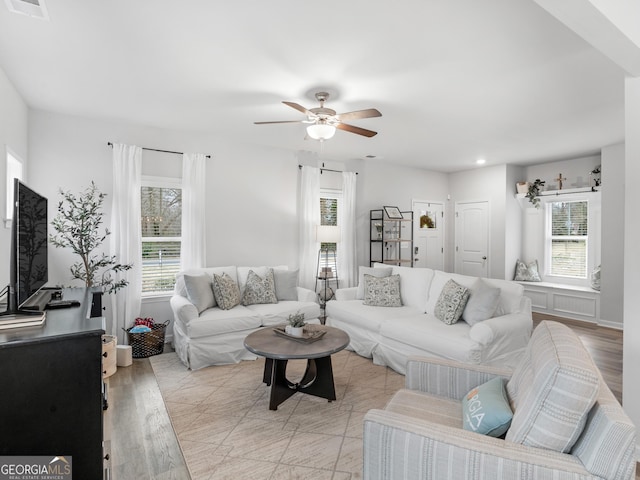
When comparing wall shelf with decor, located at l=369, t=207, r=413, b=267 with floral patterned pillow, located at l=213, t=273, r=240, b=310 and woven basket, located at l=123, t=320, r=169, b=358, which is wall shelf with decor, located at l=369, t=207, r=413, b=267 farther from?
woven basket, located at l=123, t=320, r=169, b=358

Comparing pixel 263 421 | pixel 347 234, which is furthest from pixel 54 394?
pixel 347 234

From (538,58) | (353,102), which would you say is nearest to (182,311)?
(353,102)

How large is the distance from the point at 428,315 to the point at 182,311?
2608mm

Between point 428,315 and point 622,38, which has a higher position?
point 622,38

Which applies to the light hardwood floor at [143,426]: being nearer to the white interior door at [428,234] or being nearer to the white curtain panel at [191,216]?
the white curtain panel at [191,216]

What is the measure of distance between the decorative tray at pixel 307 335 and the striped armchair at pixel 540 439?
1404 mm

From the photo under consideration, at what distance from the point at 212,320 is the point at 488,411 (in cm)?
283

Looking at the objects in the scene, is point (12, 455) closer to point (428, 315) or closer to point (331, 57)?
point (331, 57)

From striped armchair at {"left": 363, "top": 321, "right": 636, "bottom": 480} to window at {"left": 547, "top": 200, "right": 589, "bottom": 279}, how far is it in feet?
17.8

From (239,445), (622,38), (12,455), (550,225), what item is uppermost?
(622,38)

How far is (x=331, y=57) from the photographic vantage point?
256 cm

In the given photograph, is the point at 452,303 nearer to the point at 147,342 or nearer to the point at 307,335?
the point at 307,335

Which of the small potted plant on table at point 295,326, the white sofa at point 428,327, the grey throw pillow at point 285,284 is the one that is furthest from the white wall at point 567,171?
the small potted plant on table at point 295,326

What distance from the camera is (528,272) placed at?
6.37 metres
